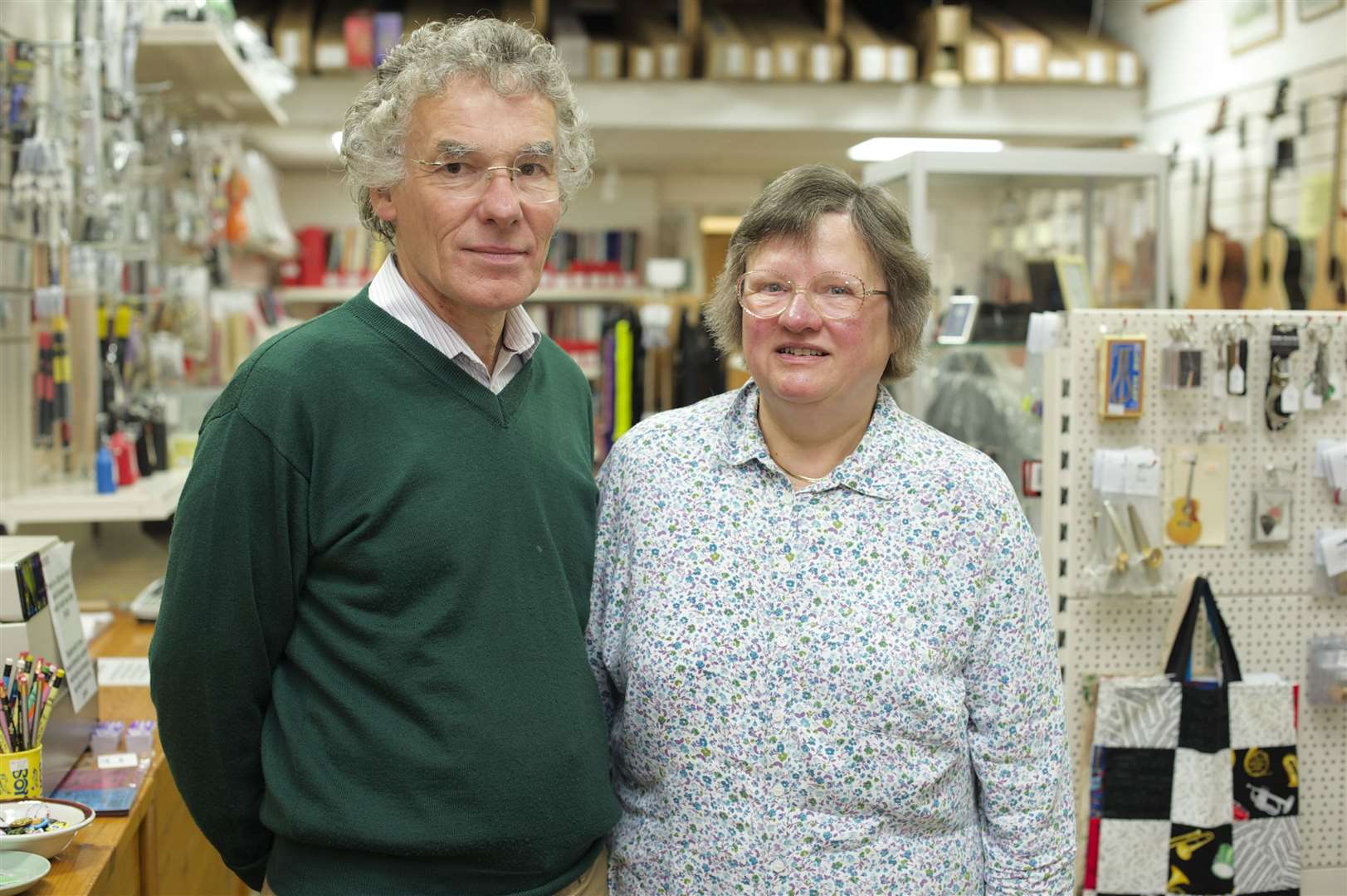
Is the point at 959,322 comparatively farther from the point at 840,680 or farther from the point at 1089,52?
the point at 1089,52

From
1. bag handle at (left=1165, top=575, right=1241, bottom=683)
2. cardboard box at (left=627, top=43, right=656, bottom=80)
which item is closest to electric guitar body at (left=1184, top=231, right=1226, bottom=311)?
cardboard box at (left=627, top=43, right=656, bottom=80)

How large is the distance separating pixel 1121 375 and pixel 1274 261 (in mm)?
3063

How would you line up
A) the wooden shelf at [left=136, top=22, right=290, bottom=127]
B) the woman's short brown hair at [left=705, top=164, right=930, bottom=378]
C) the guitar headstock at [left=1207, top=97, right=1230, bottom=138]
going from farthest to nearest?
1. the guitar headstock at [left=1207, top=97, right=1230, bottom=138]
2. the wooden shelf at [left=136, top=22, right=290, bottom=127]
3. the woman's short brown hair at [left=705, top=164, right=930, bottom=378]

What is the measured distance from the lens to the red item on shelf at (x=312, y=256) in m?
7.75

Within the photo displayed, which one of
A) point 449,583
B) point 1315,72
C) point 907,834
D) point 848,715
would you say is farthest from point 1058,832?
point 1315,72

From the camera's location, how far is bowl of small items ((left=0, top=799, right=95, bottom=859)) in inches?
65.1

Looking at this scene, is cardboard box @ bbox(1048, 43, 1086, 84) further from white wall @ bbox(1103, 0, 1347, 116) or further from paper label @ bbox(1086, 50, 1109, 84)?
white wall @ bbox(1103, 0, 1347, 116)

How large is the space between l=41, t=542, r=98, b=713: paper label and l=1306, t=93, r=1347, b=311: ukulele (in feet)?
14.5

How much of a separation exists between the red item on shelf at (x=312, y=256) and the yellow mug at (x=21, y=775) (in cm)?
629

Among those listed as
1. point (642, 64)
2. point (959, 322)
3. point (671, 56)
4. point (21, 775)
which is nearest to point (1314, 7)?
point (959, 322)

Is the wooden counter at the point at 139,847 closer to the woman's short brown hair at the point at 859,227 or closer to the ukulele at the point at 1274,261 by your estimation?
the woman's short brown hair at the point at 859,227

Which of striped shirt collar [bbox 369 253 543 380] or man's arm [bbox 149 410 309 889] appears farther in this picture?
striped shirt collar [bbox 369 253 543 380]

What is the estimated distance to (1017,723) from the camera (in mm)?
1672

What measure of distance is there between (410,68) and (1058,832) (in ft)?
4.38
